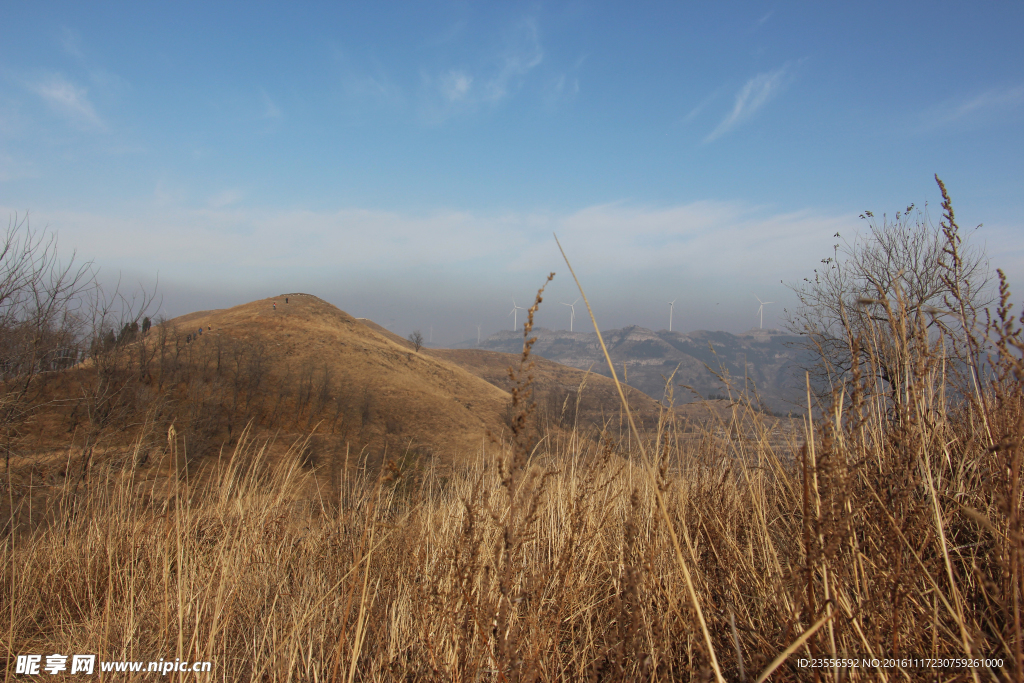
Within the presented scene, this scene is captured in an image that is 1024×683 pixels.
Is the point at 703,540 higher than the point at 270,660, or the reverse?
the point at 703,540

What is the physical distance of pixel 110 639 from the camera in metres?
2.53

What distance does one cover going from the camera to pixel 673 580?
205 cm

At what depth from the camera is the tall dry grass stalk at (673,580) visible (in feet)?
4.35

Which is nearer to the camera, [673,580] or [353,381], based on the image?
[673,580]

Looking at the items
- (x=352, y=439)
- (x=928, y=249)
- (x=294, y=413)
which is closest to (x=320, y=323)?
(x=294, y=413)

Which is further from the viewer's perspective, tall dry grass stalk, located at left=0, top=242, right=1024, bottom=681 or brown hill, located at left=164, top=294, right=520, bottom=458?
brown hill, located at left=164, top=294, right=520, bottom=458

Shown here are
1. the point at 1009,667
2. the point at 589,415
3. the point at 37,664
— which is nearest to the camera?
the point at 1009,667

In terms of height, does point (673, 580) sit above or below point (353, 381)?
above

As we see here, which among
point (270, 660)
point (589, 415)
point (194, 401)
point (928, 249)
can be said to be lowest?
point (589, 415)

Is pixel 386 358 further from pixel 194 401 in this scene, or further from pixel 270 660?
pixel 270 660

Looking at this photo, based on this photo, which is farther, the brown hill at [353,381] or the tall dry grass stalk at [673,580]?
the brown hill at [353,381]

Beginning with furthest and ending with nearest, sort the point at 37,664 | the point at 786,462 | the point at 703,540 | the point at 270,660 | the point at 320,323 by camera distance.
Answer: the point at 320,323 → the point at 786,462 → the point at 37,664 → the point at 703,540 → the point at 270,660

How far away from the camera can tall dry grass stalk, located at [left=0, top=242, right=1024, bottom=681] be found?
1327 mm

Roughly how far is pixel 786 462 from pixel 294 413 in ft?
96.2
